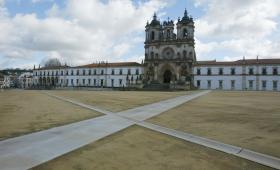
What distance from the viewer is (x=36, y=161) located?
4.77 meters

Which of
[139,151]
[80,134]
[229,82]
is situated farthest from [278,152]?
[229,82]

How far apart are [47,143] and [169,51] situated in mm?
67746

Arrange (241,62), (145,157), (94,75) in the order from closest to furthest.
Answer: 1. (145,157)
2. (241,62)
3. (94,75)

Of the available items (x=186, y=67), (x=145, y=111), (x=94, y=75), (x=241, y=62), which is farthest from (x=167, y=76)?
(x=145, y=111)

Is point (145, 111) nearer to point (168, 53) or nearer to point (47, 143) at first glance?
point (47, 143)

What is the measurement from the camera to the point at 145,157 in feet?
17.5

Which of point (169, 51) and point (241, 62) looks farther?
point (169, 51)

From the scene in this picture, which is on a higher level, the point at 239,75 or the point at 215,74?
the point at 215,74

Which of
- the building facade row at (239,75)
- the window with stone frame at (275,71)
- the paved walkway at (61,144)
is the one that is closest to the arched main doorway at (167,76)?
the building facade row at (239,75)

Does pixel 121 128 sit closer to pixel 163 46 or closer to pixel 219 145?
pixel 219 145

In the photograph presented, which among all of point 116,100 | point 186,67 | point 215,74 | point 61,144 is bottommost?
point 116,100

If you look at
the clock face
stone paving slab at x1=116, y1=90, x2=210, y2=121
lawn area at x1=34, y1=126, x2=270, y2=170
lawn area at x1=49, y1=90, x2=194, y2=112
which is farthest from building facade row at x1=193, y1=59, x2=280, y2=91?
lawn area at x1=34, y1=126, x2=270, y2=170

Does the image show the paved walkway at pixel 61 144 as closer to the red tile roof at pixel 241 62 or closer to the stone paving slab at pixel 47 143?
the stone paving slab at pixel 47 143

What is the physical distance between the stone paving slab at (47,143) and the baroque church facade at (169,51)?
190 ft
